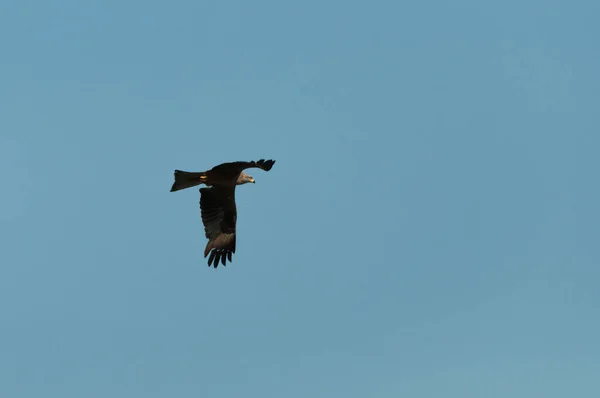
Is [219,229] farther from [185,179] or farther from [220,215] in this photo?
[185,179]

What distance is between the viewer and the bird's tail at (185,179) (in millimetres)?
22500

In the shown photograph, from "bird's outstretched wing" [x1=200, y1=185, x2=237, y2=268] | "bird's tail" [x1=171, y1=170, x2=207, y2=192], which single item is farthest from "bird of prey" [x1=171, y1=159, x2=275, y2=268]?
"bird's tail" [x1=171, y1=170, x2=207, y2=192]

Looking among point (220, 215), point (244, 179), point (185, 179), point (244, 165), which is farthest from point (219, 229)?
point (244, 165)

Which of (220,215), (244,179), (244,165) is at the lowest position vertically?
(244,165)

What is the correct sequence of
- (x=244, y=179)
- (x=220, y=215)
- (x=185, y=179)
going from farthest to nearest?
(x=220, y=215) → (x=244, y=179) → (x=185, y=179)

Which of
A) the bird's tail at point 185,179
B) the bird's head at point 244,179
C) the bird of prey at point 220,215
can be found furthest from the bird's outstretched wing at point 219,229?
the bird's tail at point 185,179

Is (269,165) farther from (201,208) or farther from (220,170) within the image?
(201,208)

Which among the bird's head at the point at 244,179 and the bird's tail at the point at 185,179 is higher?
the bird's head at the point at 244,179

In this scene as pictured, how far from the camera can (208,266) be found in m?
24.0

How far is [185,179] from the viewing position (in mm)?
22594

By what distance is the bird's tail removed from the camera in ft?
73.8

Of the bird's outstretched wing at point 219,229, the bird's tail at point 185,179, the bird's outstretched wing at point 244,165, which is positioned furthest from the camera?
the bird's outstretched wing at point 219,229

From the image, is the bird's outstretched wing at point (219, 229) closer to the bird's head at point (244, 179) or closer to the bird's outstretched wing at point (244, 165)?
the bird's head at point (244, 179)

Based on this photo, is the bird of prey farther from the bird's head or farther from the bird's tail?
the bird's tail
